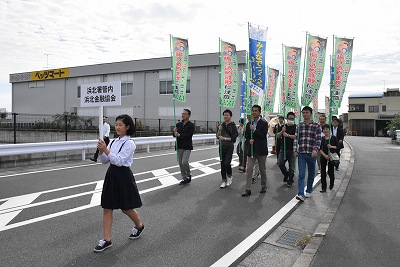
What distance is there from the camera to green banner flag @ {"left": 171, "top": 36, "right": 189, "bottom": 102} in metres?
10.5

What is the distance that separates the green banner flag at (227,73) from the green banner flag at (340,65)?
10.7ft

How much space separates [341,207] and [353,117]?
5915 centimetres

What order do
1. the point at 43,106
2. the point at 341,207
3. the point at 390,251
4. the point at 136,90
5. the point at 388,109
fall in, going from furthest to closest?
1. the point at 388,109
2. the point at 43,106
3. the point at 136,90
4. the point at 341,207
5. the point at 390,251

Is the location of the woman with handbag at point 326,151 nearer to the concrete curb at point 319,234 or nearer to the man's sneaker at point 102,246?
the concrete curb at point 319,234

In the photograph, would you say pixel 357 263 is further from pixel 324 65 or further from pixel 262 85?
pixel 324 65

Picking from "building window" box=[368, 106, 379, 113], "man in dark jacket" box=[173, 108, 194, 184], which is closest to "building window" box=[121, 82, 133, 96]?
"man in dark jacket" box=[173, 108, 194, 184]

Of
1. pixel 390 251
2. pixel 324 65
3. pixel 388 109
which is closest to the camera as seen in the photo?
pixel 390 251

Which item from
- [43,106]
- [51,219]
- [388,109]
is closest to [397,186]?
[51,219]

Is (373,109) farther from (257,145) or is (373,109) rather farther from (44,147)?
(44,147)

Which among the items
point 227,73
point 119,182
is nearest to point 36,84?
point 227,73

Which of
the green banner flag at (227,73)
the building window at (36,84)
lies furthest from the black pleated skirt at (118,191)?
the building window at (36,84)

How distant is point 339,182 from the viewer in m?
8.54

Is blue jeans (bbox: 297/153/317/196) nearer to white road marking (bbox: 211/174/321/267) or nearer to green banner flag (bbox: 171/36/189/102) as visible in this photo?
white road marking (bbox: 211/174/321/267)

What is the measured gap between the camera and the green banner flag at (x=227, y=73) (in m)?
9.56
